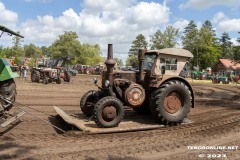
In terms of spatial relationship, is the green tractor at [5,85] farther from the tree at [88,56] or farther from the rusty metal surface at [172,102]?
the tree at [88,56]

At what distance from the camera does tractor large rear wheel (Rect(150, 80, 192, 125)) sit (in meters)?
7.90

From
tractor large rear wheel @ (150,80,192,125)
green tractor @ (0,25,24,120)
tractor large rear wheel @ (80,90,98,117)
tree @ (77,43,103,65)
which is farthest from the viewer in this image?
tree @ (77,43,103,65)

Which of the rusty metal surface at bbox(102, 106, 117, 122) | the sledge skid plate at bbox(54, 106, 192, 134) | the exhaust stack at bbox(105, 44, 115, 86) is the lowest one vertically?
the sledge skid plate at bbox(54, 106, 192, 134)

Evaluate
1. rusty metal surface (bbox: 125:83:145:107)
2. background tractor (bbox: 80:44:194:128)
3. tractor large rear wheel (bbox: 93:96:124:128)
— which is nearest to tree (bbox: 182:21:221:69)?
background tractor (bbox: 80:44:194:128)

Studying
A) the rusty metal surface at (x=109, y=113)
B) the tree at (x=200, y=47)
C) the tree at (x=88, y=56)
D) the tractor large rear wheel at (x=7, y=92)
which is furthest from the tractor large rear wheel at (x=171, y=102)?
the tree at (x=88, y=56)

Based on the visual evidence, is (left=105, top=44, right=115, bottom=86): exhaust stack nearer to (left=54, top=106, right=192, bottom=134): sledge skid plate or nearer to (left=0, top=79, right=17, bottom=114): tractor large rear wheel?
(left=54, top=106, right=192, bottom=134): sledge skid plate

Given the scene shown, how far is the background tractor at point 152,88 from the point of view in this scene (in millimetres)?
7938

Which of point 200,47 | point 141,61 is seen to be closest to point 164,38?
point 200,47

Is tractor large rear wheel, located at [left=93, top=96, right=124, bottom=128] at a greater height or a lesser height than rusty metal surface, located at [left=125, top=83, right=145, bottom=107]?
lesser

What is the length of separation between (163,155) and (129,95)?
263 centimetres

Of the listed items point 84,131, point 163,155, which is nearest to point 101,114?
point 84,131

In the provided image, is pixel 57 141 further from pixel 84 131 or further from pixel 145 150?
pixel 145 150

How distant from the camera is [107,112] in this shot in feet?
24.1

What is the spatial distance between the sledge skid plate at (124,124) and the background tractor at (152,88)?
0.86 ft
